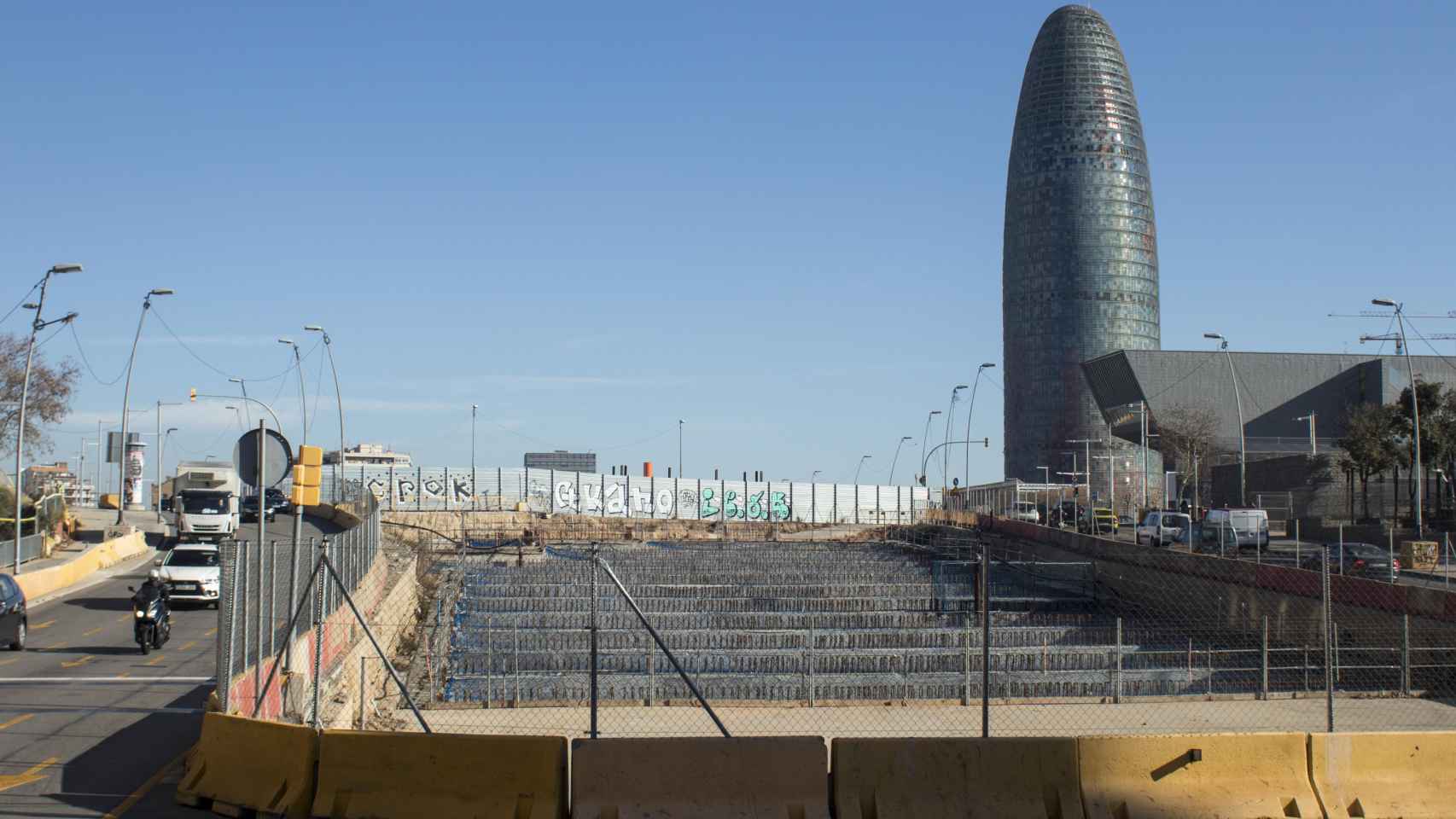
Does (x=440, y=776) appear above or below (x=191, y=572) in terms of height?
below

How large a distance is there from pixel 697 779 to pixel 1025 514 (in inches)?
2954

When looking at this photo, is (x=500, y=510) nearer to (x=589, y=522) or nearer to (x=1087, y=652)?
(x=589, y=522)

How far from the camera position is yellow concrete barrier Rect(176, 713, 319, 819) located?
11.6 m

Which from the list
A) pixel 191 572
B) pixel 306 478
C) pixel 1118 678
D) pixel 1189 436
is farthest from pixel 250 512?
pixel 1189 436

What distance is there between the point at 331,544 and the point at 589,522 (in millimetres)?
56634

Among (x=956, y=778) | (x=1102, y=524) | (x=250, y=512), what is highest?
(x=250, y=512)

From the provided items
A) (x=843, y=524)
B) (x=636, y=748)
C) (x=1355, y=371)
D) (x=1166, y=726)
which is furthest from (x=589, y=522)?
(x=1355, y=371)

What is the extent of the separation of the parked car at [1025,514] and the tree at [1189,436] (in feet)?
41.9

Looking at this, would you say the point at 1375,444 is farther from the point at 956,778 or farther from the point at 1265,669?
the point at 956,778

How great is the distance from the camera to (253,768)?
12039 mm

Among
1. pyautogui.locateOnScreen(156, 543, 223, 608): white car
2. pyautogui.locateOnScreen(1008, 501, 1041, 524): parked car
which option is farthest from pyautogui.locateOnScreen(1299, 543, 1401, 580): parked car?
pyautogui.locateOnScreen(1008, 501, 1041, 524): parked car

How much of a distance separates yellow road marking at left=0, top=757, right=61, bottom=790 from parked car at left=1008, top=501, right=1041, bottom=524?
213 feet

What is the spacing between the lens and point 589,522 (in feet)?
247

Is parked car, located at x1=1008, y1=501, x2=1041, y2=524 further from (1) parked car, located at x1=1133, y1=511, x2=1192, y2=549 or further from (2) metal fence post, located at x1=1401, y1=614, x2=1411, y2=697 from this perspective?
(2) metal fence post, located at x1=1401, y1=614, x2=1411, y2=697
